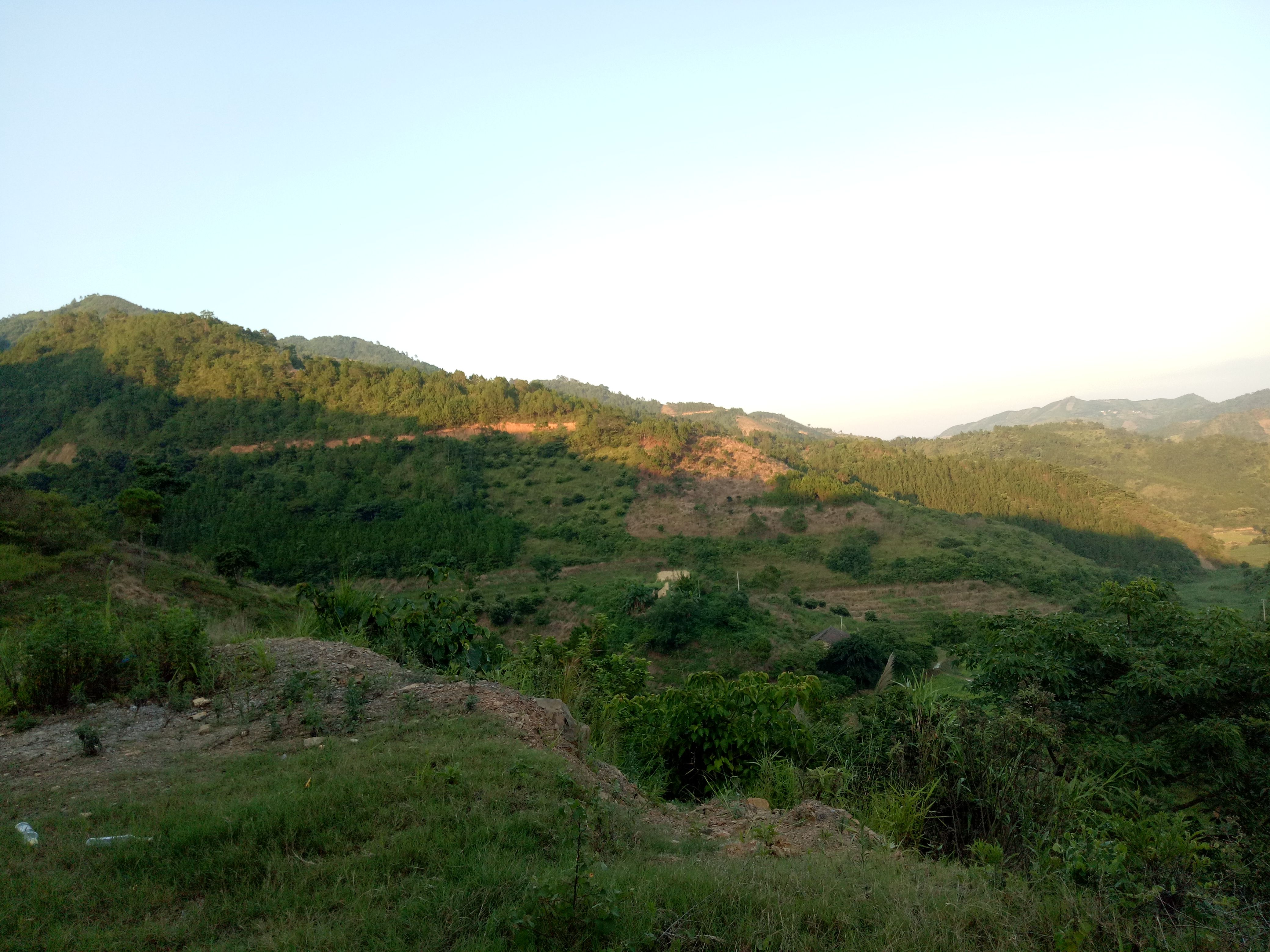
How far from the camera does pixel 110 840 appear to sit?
9.31 feet

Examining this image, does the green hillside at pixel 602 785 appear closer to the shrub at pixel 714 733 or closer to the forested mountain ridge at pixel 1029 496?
the shrub at pixel 714 733

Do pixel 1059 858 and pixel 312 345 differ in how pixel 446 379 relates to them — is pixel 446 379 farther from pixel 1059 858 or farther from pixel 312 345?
pixel 312 345

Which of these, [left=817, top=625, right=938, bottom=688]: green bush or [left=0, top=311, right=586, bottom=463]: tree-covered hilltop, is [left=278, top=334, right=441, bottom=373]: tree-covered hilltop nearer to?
[left=0, top=311, right=586, bottom=463]: tree-covered hilltop

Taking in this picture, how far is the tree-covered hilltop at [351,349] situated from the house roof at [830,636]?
9960 centimetres

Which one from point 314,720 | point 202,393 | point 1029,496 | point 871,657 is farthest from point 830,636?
point 202,393

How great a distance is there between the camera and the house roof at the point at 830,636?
92.0ft

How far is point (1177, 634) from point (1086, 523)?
57.4 m

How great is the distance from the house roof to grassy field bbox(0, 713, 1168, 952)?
1028 inches

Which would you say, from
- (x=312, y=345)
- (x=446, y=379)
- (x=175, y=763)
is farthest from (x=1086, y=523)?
(x=312, y=345)

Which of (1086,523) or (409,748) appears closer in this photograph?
(409,748)

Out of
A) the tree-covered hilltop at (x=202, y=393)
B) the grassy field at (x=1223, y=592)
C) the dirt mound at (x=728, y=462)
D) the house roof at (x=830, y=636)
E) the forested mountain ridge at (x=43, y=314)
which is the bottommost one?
the grassy field at (x=1223, y=592)

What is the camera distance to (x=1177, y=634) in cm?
704

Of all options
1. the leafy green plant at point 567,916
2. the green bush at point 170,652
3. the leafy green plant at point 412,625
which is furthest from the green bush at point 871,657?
the leafy green plant at point 567,916

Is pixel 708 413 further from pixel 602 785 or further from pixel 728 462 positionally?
pixel 602 785
